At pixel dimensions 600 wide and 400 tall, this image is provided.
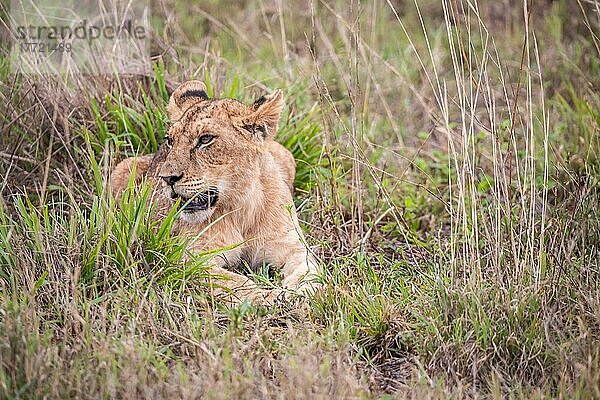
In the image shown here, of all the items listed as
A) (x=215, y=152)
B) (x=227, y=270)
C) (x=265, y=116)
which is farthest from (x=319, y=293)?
(x=265, y=116)

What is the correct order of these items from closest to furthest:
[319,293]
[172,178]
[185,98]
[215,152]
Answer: [319,293], [172,178], [215,152], [185,98]

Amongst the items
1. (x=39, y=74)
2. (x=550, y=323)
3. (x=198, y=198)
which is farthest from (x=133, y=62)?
(x=550, y=323)

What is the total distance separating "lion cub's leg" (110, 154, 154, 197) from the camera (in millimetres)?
5355

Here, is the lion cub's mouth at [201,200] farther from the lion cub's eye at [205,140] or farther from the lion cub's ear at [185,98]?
the lion cub's ear at [185,98]

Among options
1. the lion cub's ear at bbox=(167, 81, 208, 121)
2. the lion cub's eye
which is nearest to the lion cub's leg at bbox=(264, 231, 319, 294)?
the lion cub's eye

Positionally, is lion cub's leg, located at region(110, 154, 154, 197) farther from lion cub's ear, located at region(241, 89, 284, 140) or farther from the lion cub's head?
lion cub's ear, located at region(241, 89, 284, 140)

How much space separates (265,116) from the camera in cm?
488

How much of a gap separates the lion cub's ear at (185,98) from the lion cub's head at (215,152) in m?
0.16

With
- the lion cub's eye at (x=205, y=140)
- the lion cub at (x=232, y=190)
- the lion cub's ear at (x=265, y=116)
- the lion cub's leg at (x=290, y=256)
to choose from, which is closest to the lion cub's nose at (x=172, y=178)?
the lion cub at (x=232, y=190)

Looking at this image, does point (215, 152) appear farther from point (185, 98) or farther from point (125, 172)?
point (125, 172)

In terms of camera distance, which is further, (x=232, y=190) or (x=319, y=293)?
(x=232, y=190)

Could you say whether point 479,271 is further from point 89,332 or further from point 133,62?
point 133,62

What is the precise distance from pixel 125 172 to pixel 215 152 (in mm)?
910

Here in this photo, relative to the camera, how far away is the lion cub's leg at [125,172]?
17.6ft
